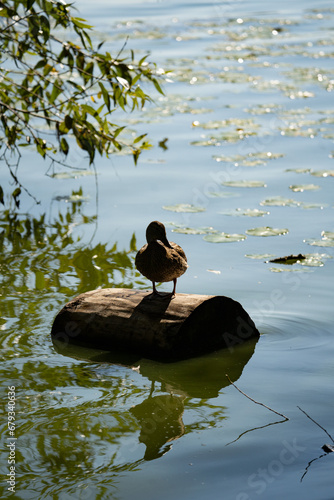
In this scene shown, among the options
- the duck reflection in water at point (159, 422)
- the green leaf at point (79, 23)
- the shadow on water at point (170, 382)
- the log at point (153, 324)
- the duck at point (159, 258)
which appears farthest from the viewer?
the green leaf at point (79, 23)

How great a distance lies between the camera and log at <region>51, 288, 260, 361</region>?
14.1 feet

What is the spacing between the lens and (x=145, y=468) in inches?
130

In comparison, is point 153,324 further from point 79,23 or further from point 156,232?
point 79,23

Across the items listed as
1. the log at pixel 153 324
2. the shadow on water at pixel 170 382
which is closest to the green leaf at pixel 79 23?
the log at pixel 153 324

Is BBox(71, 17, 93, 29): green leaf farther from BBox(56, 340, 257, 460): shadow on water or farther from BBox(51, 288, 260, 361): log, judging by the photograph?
BBox(56, 340, 257, 460): shadow on water

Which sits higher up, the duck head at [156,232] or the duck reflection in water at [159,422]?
the duck head at [156,232]

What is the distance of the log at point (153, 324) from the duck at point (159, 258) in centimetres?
13

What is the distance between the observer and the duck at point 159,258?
445 centimetres

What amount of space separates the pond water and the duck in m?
0.51

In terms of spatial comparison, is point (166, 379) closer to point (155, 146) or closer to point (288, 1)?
point (155, 146)

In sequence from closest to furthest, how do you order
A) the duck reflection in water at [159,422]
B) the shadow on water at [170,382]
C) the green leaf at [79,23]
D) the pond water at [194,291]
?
the pond water at [194,291] → the duck reflection in water at [159,422] → the shadow on water at [170,382] → the green leaf at [79,23]

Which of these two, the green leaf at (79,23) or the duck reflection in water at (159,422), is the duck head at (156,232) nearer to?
the duck reflection in water at (159,422)

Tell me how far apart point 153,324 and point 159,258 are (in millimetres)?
375

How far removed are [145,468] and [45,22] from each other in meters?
3.30
